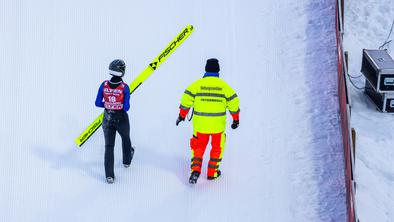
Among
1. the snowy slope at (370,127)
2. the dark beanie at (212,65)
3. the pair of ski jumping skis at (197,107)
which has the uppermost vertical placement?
the dark beanie at (212,65)

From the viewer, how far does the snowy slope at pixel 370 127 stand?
9.86 meters

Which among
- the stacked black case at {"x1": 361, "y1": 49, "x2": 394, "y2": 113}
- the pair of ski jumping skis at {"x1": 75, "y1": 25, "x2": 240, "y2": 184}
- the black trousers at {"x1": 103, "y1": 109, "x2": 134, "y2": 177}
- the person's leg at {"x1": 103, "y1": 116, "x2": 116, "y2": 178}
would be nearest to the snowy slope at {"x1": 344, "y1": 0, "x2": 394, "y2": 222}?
the stacked black case at {"x1": 361, "y1": 49, "x2": 394, "y2": 113}

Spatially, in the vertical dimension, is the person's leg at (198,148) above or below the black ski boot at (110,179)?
above

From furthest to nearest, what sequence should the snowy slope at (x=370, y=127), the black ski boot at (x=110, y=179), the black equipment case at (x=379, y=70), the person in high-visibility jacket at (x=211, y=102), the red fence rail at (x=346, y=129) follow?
the black equipment case at (x=379, y=70), the snowy slope at (x=370, y=127), the black ski boot at (x=110, y=179), the person in high-visibility jacket at (x=211, y=102), the red fence rail at (x=346, y=129)

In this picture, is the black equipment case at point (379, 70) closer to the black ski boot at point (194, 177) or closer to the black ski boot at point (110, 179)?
the black ski boot at point (194, 177)

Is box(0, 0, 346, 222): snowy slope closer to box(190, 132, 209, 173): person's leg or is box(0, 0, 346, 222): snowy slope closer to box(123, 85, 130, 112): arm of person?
box(190, 132, 209, 173): person's leg

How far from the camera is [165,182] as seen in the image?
9.82 m

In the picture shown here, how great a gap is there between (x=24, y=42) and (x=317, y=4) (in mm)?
5821

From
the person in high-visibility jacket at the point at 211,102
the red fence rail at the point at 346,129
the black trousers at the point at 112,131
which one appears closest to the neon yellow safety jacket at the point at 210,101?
the person in high-visibility jacket at the point at 211,102

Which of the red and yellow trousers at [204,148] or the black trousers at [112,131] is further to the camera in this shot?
the red and yellow trousers at [204,148]

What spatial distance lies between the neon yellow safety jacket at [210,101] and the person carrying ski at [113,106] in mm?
836

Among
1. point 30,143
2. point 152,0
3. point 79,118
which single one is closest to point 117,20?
point 152,0

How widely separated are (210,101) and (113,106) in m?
1.28

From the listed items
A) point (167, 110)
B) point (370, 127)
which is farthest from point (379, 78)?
point (167, 110)
